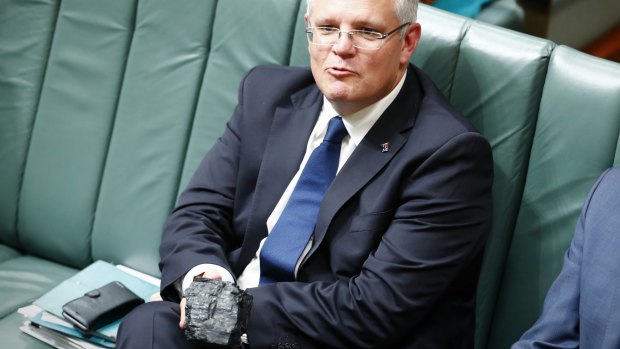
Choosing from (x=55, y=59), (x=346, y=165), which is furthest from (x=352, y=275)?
(x=55, y=59)

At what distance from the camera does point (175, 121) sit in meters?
2.37

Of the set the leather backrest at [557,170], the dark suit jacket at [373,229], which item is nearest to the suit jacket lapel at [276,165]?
the dark suit jacket at [373,229]

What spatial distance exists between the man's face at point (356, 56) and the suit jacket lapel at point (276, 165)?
6.2 inches

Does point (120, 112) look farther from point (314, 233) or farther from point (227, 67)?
point (314, 233)

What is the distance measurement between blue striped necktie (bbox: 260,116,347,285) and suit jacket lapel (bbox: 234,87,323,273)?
4 centimetres

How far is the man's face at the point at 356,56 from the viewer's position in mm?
1845

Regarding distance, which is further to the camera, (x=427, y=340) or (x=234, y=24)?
(x=234, y=24)

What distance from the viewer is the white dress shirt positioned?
1921 mm

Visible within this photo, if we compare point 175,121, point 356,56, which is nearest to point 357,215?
point 356,56

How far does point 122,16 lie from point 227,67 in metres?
0.36

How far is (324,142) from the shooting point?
1.97 meters

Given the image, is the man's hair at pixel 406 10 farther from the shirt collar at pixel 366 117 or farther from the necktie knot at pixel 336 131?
the necktie knot at pixel 336 131

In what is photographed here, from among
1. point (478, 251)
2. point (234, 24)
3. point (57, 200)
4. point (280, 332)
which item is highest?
point (234, 24)

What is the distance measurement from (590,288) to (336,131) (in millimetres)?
656
